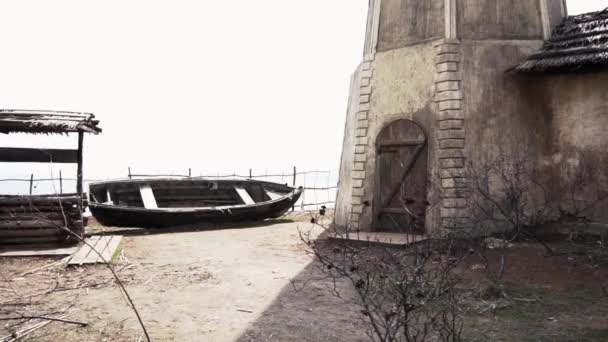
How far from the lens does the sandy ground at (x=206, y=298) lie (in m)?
4.39

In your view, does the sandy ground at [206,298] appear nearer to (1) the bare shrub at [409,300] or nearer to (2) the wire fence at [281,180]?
(1) the bare shrub at [409,300]

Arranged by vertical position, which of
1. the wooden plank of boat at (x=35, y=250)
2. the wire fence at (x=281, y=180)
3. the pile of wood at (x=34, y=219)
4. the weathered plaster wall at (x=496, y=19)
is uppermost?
the weathered plaster wall at (x=496, y=19)

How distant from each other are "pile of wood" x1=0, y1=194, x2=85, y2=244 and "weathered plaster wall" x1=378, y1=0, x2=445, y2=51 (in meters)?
7.77

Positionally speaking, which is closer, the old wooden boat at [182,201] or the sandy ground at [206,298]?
the sandy ground at [206,298]

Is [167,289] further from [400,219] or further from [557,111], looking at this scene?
[557,111]

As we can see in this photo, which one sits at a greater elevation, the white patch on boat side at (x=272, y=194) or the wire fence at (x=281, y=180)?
the wire fence at (x=281, y=180)

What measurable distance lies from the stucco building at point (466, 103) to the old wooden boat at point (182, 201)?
3.52 m

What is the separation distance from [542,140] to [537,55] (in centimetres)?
183

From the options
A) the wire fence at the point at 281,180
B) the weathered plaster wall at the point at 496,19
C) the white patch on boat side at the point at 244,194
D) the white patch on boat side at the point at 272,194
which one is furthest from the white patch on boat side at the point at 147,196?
the weathered plaster wall at the point at 496,19

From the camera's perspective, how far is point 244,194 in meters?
14.4

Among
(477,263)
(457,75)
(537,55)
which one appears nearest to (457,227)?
(477,263)

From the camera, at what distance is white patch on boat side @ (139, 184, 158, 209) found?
1230cm

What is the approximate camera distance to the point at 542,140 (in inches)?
389

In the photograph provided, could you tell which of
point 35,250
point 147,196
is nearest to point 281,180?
point 147,196
